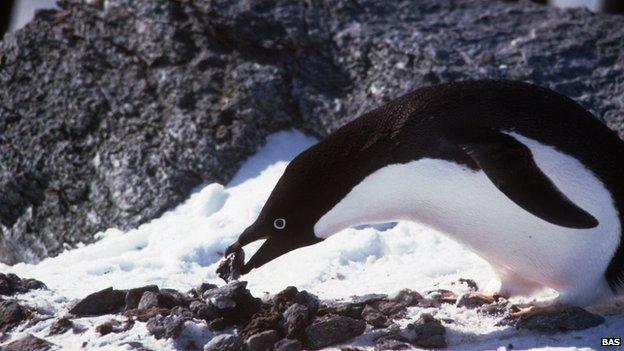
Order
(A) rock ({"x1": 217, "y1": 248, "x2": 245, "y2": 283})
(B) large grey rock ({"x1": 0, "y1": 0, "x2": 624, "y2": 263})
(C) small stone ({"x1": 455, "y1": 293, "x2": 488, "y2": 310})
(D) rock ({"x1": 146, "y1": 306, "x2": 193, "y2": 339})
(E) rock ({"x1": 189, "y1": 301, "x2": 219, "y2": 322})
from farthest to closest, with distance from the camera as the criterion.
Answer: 1. (B) large grey rock ({"x1": 0, "y1": 0, "x2": 624, "y2": 263})
2. (A) rock ({"x1": 217, "y1": 248, "x2": 245, "y2": 283})
3. (C) small stone ({"x1": 455, "y1": 293, "x2": 488, "y2": 310})
4. (E) rock ({"x1": 189, "y1": 301, "x2": 219, "y2": 322})
5. (D) rock ({"x1": 146, "y1": 306, "x2": 193, "y2": 339})

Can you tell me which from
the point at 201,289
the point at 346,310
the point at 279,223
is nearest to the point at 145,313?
the point at 201,289

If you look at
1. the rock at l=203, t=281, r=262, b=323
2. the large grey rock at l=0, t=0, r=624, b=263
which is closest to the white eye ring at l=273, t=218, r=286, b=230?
the rock at l=203, t=281, r=262, b=323

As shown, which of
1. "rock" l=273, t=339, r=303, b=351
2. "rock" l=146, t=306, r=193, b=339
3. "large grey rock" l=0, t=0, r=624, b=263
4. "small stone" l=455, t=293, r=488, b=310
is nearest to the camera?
"rock" l=273, t=339, r=303, b=351

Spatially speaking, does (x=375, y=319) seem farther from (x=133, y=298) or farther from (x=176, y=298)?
(x=133, y=298)

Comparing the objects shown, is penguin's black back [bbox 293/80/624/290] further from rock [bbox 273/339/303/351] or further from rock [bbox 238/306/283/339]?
rock [bbox 273/339/303/351]

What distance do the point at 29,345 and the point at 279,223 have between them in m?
0.86

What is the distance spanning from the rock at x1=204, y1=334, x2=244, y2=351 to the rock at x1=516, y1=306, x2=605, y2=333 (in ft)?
2.74

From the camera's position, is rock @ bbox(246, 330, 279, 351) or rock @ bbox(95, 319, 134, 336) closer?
rock @ bbox(246, 330, 279, 351)

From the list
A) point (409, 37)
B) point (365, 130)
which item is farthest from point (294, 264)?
point (409, 37)

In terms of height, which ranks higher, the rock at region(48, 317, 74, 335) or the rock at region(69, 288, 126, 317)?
the rock at region(69, 288, 126, 317)

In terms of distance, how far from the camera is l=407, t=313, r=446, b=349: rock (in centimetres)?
281

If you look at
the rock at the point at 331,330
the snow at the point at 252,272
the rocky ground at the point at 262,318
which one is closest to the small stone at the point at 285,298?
the rocky ground at the point at 262,318

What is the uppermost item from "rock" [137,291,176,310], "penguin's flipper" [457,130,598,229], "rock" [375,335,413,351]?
"penguin's flipper" [457,130,598,229]

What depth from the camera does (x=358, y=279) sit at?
3.60 metres
